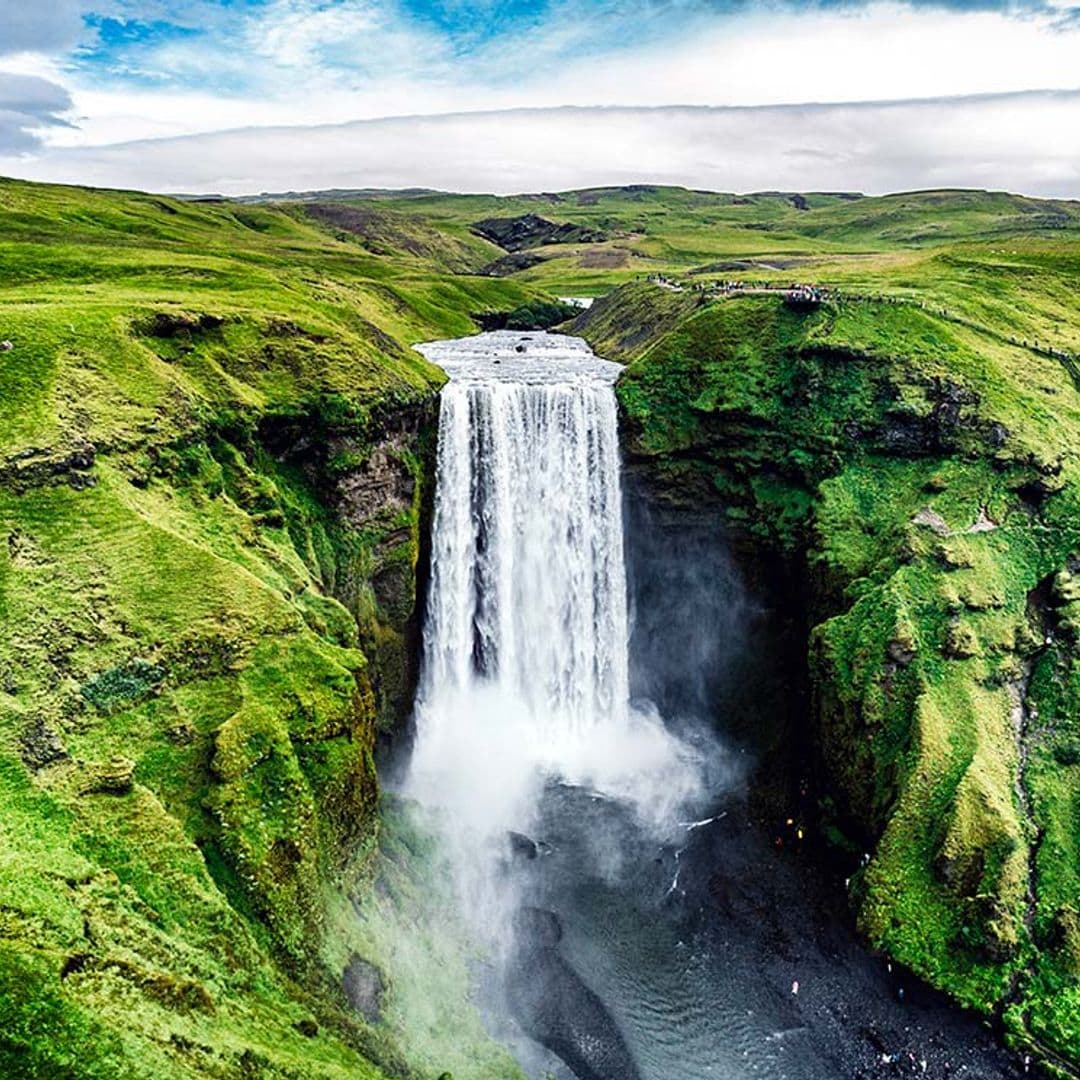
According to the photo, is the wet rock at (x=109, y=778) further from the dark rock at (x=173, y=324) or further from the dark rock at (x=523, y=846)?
the dark rock at (x=173, y=324)

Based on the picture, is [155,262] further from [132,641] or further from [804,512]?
[804,512]

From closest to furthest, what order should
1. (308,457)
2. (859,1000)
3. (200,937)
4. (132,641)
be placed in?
1. (200,937)
2. (132,641)
3. (859,1000)
4. (308,457)

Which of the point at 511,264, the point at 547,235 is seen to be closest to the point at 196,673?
the point at 511,264

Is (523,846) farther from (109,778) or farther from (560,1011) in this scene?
(109,778)

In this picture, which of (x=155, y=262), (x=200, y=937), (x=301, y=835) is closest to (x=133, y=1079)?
(x=200, y=937)

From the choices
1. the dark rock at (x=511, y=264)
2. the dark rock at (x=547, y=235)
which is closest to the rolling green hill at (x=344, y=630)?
the dark rock at (x=511, y=264)
